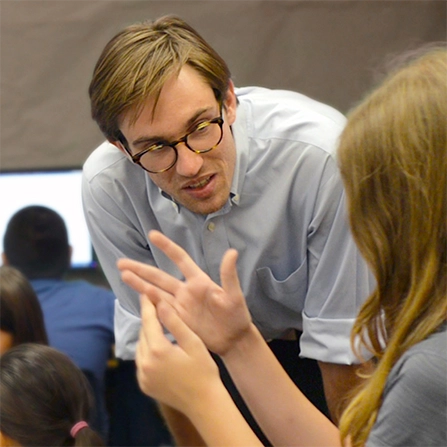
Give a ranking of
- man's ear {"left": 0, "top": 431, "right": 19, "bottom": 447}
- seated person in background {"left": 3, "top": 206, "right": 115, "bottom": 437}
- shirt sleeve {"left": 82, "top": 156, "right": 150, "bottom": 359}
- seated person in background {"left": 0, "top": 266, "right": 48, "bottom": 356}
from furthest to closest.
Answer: seated person in background {"left": 3, "top": 206, "right": 115, "bottom": 437}, seated person in background {"left": 0, "top": 266, "right": 48, "bottom": 356}, man's ear {"left": 0, "top": 431, "right": 19, "bottom": 447}, shirt sleeve {"left": 82, "top": 156, "right": 150, "bottom": 359}

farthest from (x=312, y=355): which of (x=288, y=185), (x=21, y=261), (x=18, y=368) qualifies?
(x=21, y=261)

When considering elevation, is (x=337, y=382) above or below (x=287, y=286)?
below

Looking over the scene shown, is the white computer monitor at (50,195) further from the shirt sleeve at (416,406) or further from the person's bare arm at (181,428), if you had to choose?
the shirt sleeve at (416,406)

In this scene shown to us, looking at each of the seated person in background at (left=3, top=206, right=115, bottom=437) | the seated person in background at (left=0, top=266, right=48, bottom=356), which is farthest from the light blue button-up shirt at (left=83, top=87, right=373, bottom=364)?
the seated person in background at (left=3, top=206, right=115, bottom=437)

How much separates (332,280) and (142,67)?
1.92 feet

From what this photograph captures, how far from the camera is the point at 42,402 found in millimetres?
1992

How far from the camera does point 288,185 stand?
68.6 inches

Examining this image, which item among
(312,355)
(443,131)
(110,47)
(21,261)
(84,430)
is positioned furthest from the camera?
(21,261)

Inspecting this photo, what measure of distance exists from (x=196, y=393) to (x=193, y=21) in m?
2.30

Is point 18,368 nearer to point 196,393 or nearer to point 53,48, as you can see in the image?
point 196,393

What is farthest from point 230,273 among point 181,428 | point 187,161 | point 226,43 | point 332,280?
point 226,43

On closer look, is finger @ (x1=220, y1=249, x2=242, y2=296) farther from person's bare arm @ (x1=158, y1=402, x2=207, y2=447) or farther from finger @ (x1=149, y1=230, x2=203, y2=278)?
person's bare arm @ (x1=158, y1=402, x2=207, y2=447)

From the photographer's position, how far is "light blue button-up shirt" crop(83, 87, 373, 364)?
171cm

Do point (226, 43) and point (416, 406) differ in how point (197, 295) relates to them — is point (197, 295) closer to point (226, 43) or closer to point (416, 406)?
point (416, 406)
